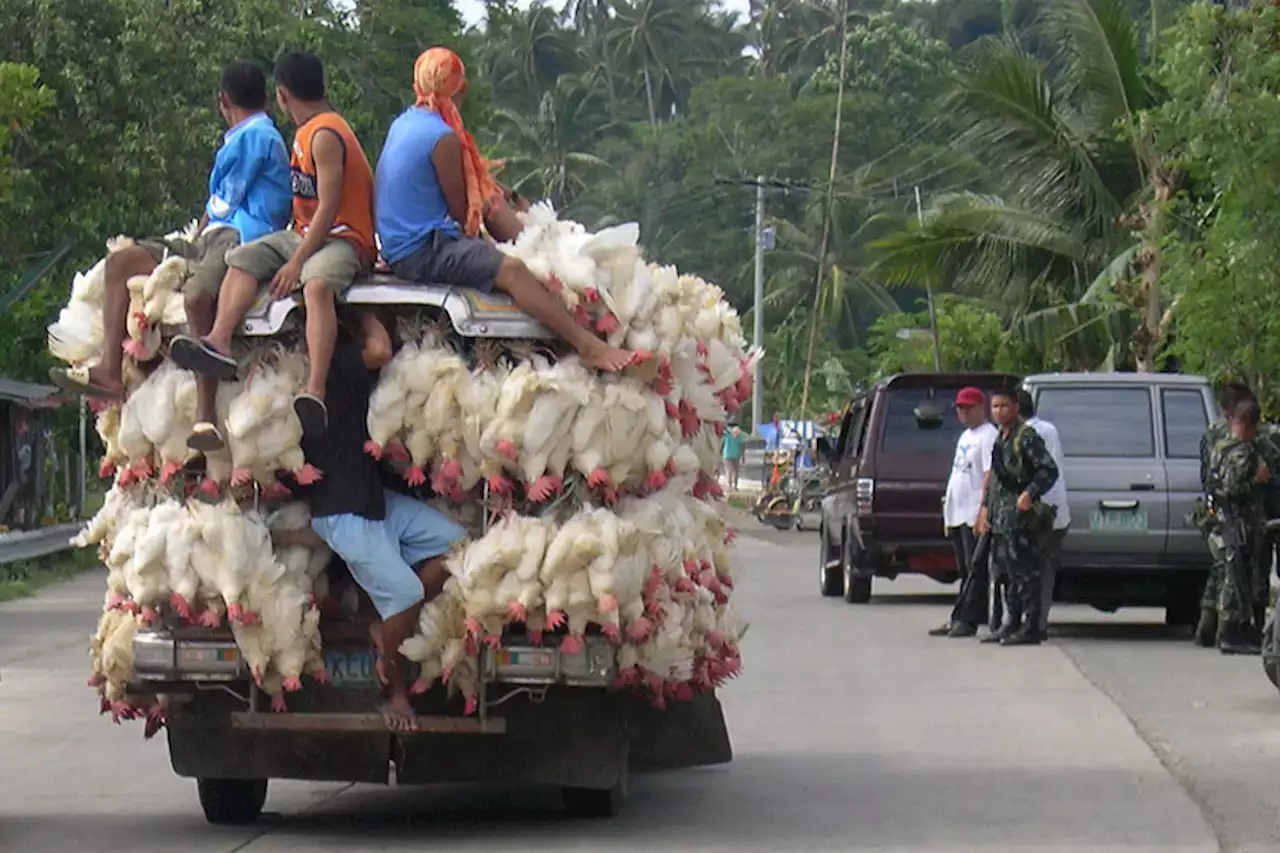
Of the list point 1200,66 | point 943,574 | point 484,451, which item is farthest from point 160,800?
point 1200,66

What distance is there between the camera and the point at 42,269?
91.7 ft

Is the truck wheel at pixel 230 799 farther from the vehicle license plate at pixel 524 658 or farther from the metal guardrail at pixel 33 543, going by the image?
the metal guardrail at pixel 33 543

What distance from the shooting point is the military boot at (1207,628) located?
1769 centimetres

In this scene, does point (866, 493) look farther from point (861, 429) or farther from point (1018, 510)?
point (1018, 510)

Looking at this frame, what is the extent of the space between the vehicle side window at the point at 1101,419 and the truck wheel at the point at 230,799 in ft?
33.1

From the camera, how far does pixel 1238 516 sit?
661 inches

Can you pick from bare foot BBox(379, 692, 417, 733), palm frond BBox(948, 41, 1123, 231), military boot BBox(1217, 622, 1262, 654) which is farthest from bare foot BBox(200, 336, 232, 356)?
palm frond BBox(948, 41, 1123, 231)

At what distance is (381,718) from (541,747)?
66cm

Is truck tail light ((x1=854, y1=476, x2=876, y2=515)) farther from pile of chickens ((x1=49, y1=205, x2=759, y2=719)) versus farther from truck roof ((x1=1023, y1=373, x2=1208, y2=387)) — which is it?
pile of chickens ((x1=49, y1=205, x2=759, y2=719))

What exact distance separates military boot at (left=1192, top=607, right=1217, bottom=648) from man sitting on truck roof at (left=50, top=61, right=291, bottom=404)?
10067 mm

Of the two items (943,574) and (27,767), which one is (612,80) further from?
(27,767)

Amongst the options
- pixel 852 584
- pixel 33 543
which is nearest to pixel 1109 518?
pixel 852 584

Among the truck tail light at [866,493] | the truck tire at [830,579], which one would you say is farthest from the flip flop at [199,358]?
the truck tire at [830,579]

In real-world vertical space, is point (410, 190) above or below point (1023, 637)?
above
